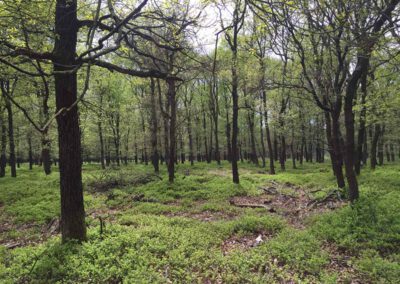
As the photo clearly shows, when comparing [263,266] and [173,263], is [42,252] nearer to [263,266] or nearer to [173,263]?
[173,263]

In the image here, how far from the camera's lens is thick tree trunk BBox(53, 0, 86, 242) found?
5223 mm

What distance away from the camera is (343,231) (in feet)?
20.6

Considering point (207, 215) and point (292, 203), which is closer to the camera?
point (207, 215)

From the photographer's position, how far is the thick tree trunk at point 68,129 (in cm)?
522

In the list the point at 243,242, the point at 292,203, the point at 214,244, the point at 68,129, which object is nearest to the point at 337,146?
the point at 292,203

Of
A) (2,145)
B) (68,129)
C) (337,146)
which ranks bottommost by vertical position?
(337,146)

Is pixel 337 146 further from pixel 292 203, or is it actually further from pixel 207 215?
pixel 207 215

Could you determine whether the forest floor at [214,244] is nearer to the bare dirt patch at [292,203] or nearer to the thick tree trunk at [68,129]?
the bare dirt patch at [292,203]

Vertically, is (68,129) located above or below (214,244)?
above

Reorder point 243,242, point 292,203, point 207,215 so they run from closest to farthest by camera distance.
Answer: point 243,242 → point 207,215 → point 292,203

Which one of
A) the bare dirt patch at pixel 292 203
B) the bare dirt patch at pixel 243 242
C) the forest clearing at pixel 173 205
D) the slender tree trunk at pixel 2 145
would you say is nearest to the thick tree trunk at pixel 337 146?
the forest clearing at pixel 173 205

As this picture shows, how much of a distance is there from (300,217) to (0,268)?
8067mm

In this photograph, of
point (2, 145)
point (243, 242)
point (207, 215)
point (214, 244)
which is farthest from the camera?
point (2, 145)

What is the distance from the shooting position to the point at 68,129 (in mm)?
5285
